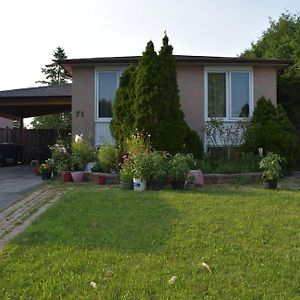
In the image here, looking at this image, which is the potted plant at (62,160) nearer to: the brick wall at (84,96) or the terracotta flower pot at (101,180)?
the terracotta flower pot at (101,180)

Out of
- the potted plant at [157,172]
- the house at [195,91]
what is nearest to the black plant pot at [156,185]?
the potted plant at [157,172]

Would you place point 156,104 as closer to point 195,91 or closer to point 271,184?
point 195,91

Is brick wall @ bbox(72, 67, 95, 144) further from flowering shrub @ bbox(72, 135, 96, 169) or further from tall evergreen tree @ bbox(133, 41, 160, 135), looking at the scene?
tall evergreen tree @ bbox(133, 41, 160, 135)

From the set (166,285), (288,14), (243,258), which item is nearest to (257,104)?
(243,258)

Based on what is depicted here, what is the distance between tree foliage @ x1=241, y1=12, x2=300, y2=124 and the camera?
A: 16.4 metres

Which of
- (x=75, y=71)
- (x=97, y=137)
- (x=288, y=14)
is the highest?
(x=288, y=14)

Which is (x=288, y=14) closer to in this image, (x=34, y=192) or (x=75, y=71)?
(x=75, y=71)

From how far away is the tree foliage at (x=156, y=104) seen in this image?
11.3 m

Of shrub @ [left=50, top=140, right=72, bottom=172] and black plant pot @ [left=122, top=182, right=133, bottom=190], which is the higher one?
shrub @ [left=50, top=140, right=72, bottom=172]

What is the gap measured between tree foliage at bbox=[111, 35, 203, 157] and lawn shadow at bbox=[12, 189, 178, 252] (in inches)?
134

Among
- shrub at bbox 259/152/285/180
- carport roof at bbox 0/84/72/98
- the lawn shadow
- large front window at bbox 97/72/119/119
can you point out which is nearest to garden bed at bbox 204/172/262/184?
shrub at bbox 259/152/285/180

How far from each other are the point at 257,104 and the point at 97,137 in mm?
5365

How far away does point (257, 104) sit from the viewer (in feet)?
44.3

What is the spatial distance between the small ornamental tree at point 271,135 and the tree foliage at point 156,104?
2.16m
